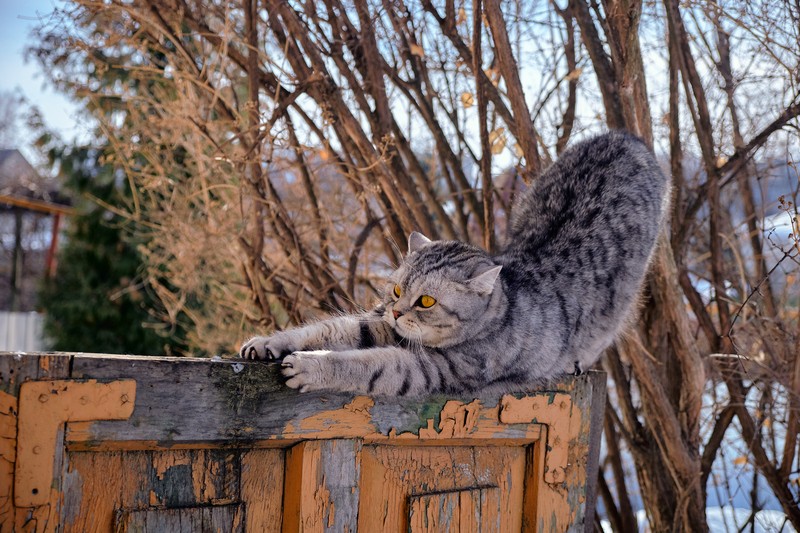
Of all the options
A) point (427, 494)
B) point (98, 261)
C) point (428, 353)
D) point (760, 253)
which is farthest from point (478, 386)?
point (98, 261)

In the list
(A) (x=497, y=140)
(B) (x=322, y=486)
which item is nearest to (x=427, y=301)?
(B) (x=322, y=486)

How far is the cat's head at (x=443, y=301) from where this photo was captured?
2.24 m

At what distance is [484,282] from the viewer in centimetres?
223

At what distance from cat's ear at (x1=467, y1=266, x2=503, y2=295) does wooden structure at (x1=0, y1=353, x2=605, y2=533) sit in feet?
1.16

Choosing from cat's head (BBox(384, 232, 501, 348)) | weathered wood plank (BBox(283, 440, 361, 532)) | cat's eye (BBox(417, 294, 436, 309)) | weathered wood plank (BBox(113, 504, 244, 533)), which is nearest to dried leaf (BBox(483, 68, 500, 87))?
cat's head (BBox(384, 232, 501, 348))

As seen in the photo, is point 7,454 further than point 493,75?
No

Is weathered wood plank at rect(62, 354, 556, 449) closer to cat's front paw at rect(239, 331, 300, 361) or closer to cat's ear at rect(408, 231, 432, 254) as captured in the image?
cat's front paw at rect(239, 331, 300, 361)

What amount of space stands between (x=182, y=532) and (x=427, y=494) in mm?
614

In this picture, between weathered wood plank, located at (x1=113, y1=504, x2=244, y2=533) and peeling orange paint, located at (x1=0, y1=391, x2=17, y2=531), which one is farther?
weathered wood plank, located at (x1=113, y1=504, x2=244, y2=533)

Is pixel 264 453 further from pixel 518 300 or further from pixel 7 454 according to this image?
pixel 518 300

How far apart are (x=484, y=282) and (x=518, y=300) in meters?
0.18

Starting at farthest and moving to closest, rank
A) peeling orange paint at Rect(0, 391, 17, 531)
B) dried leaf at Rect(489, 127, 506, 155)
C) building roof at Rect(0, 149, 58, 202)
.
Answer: building roof at Rect(0, 149, 58, 202) → dried leaf at Rect(489, 127, 506, 155) → peeling orange paint at Rect(0, 391, 17, 531)

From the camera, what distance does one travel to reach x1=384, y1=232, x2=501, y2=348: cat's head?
2.24m

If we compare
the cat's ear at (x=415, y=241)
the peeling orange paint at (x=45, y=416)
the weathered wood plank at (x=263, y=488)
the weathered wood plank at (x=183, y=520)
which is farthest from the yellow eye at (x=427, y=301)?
the peeling orange paint at (x=45, y=416)
